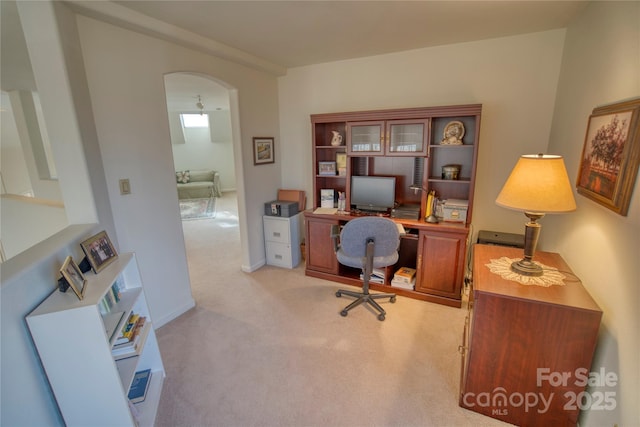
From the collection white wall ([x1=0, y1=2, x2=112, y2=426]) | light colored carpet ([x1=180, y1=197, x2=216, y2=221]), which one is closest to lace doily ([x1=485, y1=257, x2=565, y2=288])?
white wall ([x1=0, y1=2, x2=112, y2=426])

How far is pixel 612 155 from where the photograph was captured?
1382 millimetres

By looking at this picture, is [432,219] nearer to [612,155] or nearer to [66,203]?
[612,155]

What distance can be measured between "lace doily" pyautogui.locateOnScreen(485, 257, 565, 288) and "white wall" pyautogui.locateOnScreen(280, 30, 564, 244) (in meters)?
1.26

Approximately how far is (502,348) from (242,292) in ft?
7.80

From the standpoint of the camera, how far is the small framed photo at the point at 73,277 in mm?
1250

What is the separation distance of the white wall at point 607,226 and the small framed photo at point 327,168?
2.05 m

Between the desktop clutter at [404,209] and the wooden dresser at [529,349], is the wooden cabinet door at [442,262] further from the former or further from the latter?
the wooden dresser at [529,349]

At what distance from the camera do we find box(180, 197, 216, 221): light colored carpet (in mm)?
6315

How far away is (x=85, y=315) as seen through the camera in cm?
122

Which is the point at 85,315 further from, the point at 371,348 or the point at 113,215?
the point at 371,348

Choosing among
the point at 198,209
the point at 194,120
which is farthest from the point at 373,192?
the point at 194,120

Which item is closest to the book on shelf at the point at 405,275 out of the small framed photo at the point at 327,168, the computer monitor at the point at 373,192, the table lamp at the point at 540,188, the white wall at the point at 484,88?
the computer monitor at the point at 373,192

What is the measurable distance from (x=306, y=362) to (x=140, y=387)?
1055 mm

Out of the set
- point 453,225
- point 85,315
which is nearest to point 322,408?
point 85,315
